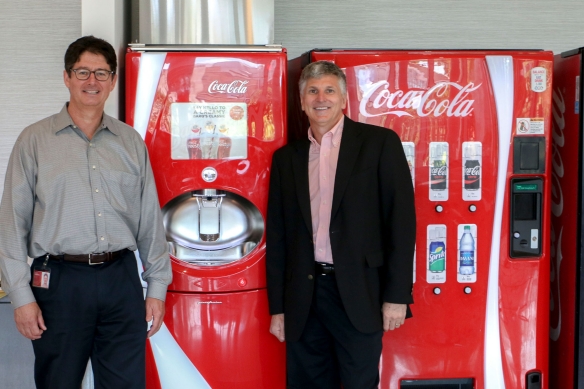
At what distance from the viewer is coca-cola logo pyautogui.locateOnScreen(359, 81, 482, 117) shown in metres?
2.47

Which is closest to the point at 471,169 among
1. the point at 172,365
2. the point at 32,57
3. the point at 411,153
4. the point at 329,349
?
the point at 411,153

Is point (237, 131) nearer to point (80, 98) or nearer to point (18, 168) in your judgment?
point (80, 98)

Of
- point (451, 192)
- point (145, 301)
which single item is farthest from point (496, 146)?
point (145, 301)

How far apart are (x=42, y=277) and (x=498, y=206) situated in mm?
1755

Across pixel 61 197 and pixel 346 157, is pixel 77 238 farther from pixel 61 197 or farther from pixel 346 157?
pixel 346 157

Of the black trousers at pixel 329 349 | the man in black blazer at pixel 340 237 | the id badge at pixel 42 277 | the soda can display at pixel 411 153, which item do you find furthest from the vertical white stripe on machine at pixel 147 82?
the soda can display at pixel 411 153

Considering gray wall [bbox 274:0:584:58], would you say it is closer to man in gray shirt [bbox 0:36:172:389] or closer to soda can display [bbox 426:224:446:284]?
soda can display [bbox 426:224:446:284]

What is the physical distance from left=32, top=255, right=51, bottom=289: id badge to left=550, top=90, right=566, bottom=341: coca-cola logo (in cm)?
213

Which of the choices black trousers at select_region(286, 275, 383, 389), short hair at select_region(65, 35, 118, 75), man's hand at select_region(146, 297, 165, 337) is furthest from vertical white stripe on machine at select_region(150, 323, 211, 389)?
short hair at select_region(65, 35, 118, 75)

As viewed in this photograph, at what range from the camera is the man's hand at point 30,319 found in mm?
1872

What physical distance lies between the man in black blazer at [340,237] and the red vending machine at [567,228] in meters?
0.90

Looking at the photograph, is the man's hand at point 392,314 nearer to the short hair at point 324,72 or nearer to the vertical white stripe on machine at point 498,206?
the vertical white stripe on machine at point 498,206

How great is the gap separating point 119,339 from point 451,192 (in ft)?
4.62

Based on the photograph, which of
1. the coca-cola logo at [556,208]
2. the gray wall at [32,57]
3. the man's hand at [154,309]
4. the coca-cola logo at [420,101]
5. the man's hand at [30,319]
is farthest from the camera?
the gray wall at [32,57]
